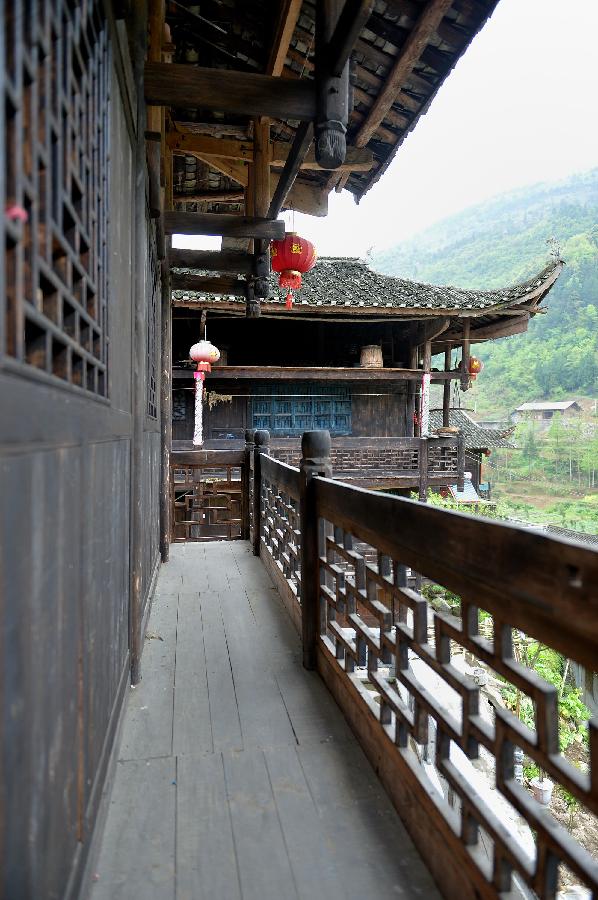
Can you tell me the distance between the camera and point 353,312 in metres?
11.0

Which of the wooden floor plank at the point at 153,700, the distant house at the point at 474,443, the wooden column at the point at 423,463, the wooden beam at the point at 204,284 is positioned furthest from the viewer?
the distant house at the point at 474,443

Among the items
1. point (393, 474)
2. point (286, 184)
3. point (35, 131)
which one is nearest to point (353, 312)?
point (393, 474)

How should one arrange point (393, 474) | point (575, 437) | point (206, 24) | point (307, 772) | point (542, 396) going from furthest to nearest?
point (542, 396) < point (575, 437) < point (393, 474) < point (206, 24) < point (307, 772)

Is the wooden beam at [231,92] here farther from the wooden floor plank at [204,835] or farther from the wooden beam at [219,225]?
the wooden floor plank at [204,835]

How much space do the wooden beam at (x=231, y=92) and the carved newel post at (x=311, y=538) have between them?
1.82m

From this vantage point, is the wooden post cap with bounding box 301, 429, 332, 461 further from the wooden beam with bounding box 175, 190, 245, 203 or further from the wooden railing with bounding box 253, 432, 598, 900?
the wooden beam with bounding box 175, 190, 245, 203

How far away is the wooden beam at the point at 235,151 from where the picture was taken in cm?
461

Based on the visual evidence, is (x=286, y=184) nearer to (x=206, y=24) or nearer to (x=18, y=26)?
(x=206, y=24)

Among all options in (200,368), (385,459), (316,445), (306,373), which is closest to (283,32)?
(316,445)

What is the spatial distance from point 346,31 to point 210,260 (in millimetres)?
2979

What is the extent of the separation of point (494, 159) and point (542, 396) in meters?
78.4

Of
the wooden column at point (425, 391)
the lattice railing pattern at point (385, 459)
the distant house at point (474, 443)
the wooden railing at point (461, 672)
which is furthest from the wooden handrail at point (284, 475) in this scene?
the distant house at point (474, 443)

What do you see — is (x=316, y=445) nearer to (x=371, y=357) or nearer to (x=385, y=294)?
(x=371, y=357)

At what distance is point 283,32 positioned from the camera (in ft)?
10.6
